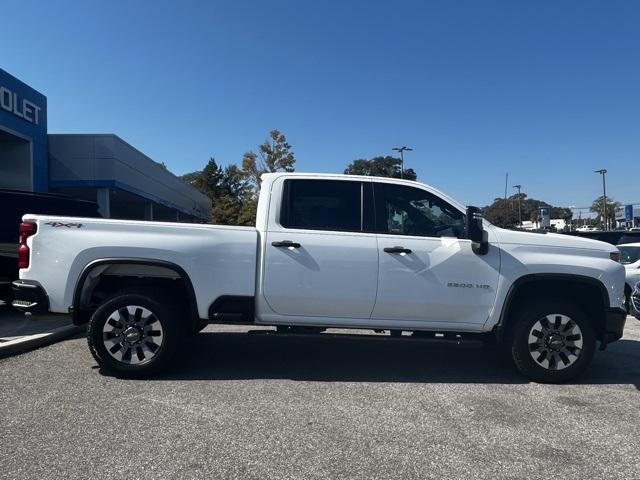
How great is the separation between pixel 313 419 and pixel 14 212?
270 inches

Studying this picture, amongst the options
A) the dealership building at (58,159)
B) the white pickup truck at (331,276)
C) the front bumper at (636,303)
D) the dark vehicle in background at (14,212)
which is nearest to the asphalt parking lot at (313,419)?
the white pickup truck at (331,276)

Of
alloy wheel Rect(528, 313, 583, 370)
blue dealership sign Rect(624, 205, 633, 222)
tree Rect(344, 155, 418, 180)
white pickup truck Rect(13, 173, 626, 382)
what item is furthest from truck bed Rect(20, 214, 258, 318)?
blue dealership sign Rect(624, 205, 633, 222)

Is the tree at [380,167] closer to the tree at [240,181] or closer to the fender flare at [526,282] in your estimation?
the tree at [240,181]

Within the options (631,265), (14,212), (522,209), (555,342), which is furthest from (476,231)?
(522,209)

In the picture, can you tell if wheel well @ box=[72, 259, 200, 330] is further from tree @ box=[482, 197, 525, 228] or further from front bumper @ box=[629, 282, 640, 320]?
tree @ box=[482, 197, 525, 228]

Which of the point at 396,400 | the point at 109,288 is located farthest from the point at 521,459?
the point at 109,288

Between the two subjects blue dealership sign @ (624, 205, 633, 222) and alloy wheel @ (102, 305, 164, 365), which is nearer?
alloy wheel @ (102, 305, 164, 365)

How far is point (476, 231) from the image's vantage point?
5188 millimetres

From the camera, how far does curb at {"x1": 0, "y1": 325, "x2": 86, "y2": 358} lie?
6082 millimetres

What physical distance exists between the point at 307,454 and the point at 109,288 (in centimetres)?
315

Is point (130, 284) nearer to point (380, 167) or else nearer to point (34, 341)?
point (34, 341)

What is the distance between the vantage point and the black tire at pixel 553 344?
537cm

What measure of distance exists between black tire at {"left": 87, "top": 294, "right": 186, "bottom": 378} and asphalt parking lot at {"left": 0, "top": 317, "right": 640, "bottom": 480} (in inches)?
6.5

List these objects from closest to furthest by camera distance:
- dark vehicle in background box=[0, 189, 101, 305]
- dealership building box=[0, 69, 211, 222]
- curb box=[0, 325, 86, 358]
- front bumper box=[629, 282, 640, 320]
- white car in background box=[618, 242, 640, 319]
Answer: curb box=[0, 325, 86, 358] < dark vehicle in background box=[0, 189, 101, 305] < front bumper box=[629, 282, 640, 320] < white car in background box=[618, 242, 640, 319] < dealership building box=[0, 69, 211, 222]
